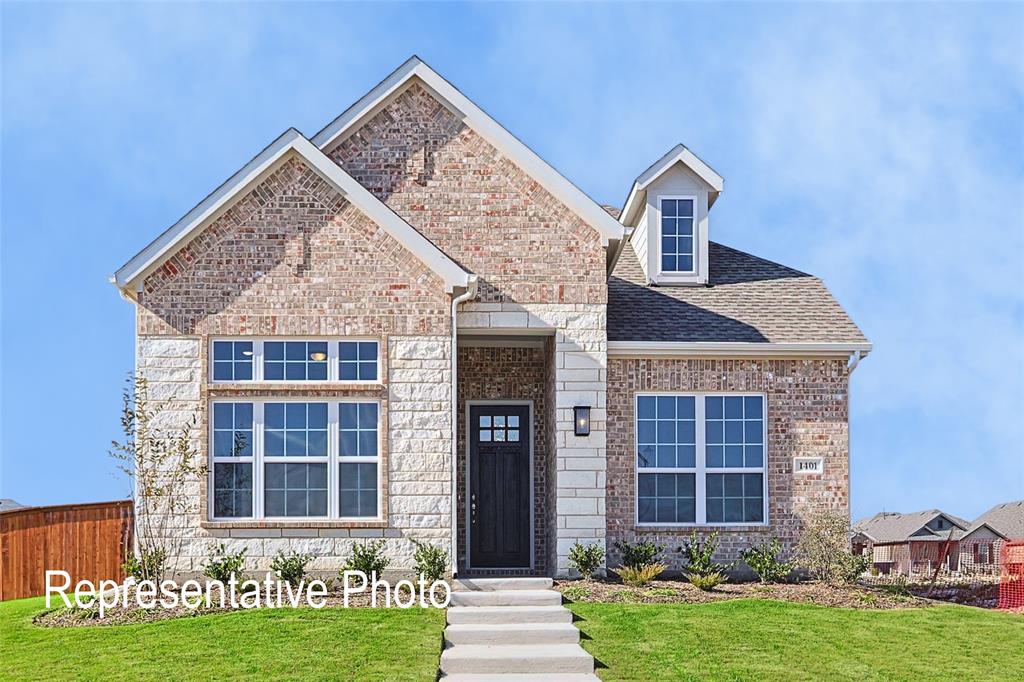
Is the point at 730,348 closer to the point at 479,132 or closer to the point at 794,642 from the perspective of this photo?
the point at 479,132

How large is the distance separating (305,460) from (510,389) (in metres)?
4.14

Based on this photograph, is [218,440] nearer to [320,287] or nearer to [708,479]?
[320,287]

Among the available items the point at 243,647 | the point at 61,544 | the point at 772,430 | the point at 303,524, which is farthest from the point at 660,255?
the point at 61,544

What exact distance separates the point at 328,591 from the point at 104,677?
4057 mm

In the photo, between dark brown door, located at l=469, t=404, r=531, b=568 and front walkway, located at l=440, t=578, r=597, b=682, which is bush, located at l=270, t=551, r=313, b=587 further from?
dark brown door, located at l=469, t=404, r=531, b=568

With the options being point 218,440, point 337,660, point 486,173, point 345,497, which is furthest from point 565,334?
point 337,660

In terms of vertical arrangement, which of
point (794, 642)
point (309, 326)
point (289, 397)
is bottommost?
point (794, 642)

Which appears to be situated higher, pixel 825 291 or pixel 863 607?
pixel 825 291

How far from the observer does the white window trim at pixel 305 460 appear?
16031 millimetres

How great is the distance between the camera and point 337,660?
40.0ft

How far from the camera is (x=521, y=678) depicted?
12.3 metres

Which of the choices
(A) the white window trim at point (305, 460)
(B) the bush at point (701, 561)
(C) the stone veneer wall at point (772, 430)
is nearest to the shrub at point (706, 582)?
(B) the bush at point (701, 561)

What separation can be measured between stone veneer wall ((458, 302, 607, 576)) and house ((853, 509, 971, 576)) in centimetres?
434

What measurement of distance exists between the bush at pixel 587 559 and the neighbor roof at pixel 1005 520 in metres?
9.05
